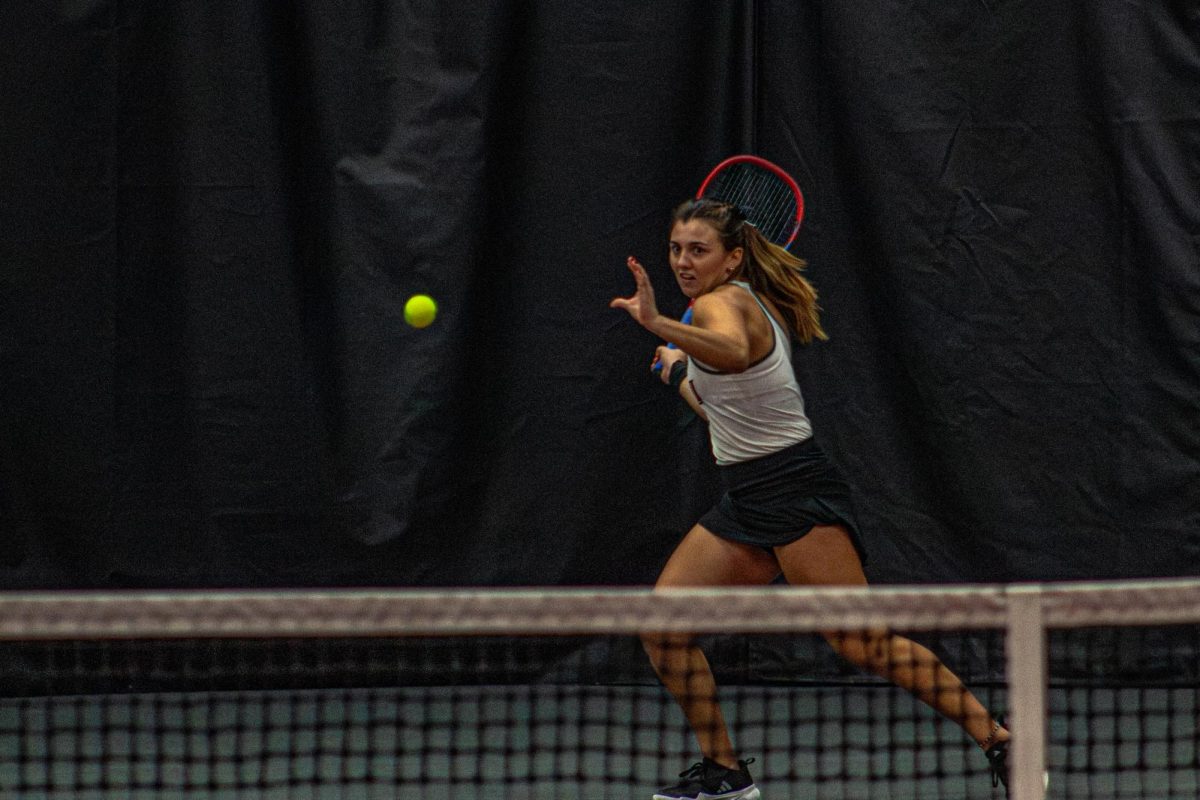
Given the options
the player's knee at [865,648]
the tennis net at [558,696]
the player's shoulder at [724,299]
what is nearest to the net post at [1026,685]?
the tennis net at [558,696]

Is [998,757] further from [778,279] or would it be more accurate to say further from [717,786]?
[778,279]

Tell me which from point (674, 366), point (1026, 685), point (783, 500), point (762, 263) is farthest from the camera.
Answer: point (674, 366)

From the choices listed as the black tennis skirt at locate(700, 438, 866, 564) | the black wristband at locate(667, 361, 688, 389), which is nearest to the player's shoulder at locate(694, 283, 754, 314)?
the black wristband at locate(667, 361, 688, 389)

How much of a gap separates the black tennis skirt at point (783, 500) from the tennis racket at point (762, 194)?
0.75 meters

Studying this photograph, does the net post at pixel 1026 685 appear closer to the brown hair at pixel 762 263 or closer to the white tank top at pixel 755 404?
the white tank top at pixel 755 404

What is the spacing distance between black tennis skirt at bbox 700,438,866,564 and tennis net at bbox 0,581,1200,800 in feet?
0.97

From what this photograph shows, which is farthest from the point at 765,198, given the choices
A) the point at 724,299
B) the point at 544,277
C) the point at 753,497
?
the point at 544,277

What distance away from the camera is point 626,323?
5.57m

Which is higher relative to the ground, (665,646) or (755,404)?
(755,404)

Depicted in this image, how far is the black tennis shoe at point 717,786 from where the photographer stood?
3.89m

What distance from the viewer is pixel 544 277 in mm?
5586

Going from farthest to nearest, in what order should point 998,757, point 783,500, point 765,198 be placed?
point 765,198
point 783,500
point 998,757

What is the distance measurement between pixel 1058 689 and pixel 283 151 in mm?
3047

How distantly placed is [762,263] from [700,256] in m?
0.18
